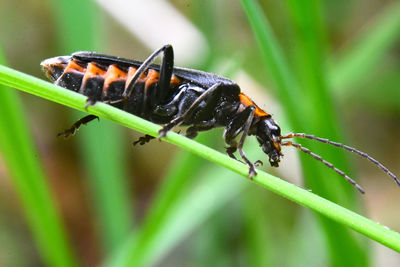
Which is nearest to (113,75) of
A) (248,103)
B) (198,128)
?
(198,128)

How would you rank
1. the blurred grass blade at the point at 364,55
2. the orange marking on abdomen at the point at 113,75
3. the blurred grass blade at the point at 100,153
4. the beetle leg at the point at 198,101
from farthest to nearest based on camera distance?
1. the blurred grass blade at the point at 364,55
2. the blurred grass blade at the point at 100,153
3. the orange marking on abdomen at the point at 113,75
4. the beetle leg at the point at 198,101

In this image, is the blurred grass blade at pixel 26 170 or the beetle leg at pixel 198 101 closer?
the blurred grass blade at pixel 26 170

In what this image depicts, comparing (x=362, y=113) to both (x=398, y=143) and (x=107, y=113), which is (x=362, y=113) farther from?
(x=107, y=113)

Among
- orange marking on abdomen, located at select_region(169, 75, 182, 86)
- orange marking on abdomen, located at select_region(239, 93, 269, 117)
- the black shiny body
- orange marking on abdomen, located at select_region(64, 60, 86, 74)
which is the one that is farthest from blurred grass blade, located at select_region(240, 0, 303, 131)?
orange marking on abdomen, located at select_region(64, 60, 86, 74)

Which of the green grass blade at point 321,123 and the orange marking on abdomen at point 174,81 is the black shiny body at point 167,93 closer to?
the orange marking on abdomen at point 174,81

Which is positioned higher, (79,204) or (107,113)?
(107,113)

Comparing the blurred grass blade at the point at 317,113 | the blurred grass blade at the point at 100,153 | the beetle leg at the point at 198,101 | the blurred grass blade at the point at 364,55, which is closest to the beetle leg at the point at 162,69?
the beetle leg at the point at 198,101

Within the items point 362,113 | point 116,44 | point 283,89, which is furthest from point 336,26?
point 283,89
